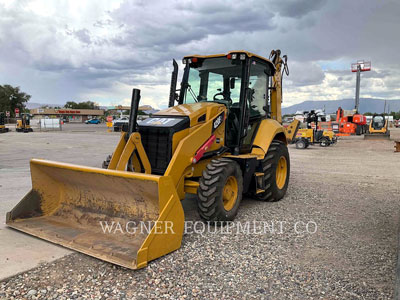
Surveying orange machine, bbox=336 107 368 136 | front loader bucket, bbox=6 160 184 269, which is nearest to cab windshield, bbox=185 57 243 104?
front loader bucket, bbox=6 160 184 269

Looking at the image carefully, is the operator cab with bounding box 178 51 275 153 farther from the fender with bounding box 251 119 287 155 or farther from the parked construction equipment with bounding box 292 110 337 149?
the parked construction equipment with bounding box 292 110 337 149

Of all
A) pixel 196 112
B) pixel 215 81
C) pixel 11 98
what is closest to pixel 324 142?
pixel 215 81

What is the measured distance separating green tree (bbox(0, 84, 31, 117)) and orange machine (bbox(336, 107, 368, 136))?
2594 inches

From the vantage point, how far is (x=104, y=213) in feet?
14.9

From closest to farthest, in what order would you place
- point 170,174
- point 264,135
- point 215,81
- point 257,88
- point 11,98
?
point 170,174, point 215,81, point 264,135, point 257,88, point 11,98

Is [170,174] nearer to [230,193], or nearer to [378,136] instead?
[230,193]

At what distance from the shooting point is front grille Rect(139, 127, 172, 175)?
4.87m

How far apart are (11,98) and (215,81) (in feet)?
251

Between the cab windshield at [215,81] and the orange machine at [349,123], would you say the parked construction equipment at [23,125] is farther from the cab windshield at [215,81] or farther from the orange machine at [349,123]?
the cab windshield at [215,81]

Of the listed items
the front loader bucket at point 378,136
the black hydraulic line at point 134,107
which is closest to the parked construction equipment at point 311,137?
the front loader bucket at point 378,136

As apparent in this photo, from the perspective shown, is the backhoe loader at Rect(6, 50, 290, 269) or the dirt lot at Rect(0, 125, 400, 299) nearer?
the dirt lot at Rect(0, 125, 400, 299)

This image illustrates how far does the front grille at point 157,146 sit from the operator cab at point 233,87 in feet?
4.15

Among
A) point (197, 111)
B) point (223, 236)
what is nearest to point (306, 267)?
point (223, 236)

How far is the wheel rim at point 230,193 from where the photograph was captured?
4.99 metres
